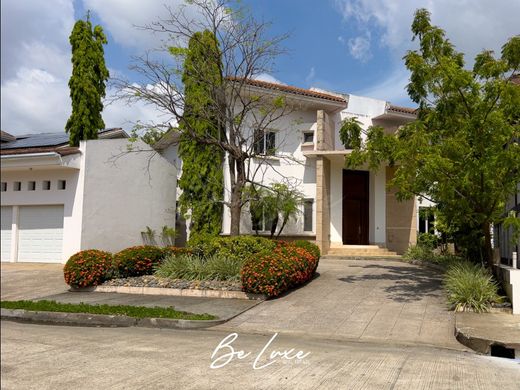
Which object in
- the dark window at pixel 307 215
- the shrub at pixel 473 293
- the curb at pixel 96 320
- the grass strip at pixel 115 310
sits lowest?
the curb at pixel 96 320

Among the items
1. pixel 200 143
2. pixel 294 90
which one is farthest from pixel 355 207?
pixel 200 143

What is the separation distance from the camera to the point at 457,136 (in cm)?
1123

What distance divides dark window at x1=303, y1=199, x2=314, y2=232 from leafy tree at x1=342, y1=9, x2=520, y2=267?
9.00 m

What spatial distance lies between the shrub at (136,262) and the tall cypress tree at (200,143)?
2.72 metres

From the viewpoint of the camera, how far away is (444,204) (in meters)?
12.5

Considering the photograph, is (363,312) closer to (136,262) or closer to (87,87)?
(136,262)

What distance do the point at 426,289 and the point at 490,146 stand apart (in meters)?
4.35

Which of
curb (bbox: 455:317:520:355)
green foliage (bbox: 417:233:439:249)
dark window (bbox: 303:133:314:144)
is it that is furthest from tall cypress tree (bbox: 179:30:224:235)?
green foliage (bbox: 417:233:439:249)

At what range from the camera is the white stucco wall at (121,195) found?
17219mm

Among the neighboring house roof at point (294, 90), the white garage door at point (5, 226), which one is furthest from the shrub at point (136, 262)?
the white garage door at point (5, 226)

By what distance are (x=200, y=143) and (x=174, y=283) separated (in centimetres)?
559

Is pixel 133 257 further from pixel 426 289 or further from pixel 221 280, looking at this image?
pixel 426 289

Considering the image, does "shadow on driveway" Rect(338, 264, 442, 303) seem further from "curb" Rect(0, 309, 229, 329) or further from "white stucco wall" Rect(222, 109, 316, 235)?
"white stucco wall" Rect(222, 109, 316, 235)

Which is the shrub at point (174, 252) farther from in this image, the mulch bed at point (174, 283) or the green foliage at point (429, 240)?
the green foliage at point (429, 240)
